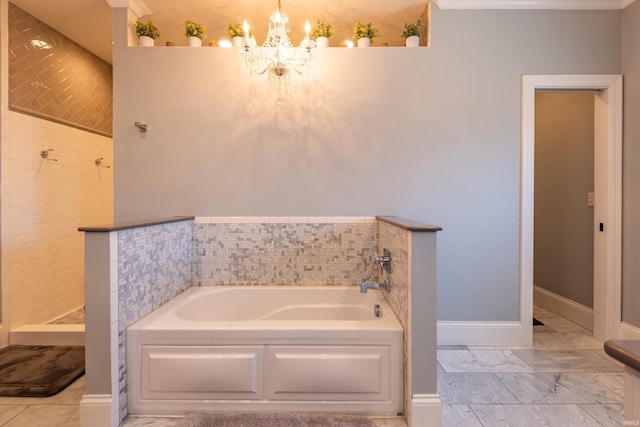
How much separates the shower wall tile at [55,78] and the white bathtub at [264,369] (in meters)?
2.40

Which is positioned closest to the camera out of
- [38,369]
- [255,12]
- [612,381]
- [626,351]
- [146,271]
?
[626,351]

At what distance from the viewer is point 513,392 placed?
6.26 ft

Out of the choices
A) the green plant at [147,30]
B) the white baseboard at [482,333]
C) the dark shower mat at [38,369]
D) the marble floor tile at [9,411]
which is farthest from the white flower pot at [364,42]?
the marble floor tile at [9,411]

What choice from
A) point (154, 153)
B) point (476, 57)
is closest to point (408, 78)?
point (476, 57)

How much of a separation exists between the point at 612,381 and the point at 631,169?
1.57 m

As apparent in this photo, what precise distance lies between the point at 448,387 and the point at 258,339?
4.03ft

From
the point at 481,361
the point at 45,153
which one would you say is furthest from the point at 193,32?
the point at 481,361

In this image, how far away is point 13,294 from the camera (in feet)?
8.41

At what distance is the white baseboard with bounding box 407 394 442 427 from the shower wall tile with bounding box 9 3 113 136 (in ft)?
11.8

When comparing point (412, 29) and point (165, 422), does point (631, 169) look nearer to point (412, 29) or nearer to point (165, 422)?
point (412, 29)

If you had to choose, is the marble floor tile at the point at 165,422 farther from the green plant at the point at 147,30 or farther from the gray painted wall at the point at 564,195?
the green plant at the point at 147,30

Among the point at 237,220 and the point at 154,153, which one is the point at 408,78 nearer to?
the point at 237,220

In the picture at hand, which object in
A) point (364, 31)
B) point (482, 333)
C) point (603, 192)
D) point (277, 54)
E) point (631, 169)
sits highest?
point (364, 31)

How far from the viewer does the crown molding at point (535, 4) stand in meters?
2.52
